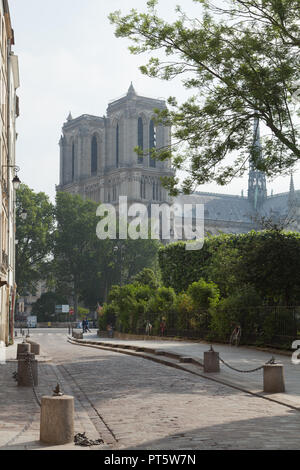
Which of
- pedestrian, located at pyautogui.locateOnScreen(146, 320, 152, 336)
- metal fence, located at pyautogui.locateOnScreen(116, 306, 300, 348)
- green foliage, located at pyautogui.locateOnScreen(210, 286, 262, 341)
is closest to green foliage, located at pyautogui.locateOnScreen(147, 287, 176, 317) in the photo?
pedestrian, located at pyautogui.locateOnScreen(146, 320, 152, 336)

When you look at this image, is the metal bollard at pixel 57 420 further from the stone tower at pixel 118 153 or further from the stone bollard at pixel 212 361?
the stone tower at pixel 118 153

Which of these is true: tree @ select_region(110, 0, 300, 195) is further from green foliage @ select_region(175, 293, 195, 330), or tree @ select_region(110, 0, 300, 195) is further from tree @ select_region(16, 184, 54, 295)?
tree @ select_region(16, 184, 54, 295)

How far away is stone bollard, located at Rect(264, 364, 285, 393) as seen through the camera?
39.6 ft

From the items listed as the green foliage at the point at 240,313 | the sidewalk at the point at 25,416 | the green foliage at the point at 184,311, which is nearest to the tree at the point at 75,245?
the green foliage at the point at 184,311

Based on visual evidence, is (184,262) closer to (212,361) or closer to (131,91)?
(212,361)

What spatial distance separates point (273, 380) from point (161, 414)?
3.00m

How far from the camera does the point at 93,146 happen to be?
129m

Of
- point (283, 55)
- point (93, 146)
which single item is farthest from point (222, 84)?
point (93, 146)

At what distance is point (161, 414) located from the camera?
974 centimetres

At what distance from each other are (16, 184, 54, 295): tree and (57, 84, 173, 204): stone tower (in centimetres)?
3082

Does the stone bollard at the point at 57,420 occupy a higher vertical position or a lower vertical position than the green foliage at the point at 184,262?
lower

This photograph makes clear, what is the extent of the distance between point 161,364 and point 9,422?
35.1 ft

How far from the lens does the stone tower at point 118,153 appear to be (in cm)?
11738
